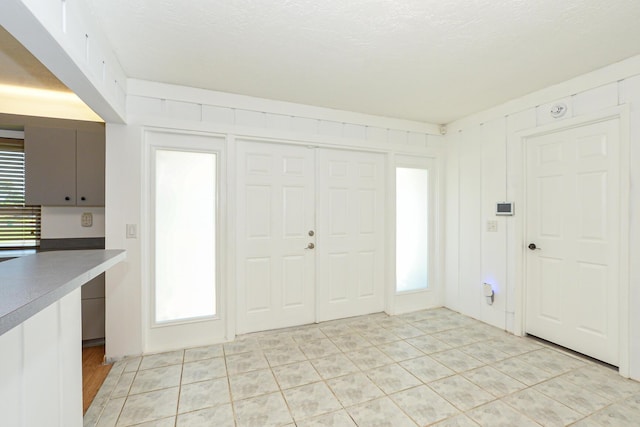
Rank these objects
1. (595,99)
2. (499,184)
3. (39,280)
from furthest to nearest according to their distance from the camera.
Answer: (499,184) < (595,99) < (39,280)

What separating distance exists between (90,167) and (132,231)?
3.52ft

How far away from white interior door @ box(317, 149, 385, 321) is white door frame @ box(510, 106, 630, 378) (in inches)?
57.3

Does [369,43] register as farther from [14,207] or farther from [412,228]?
[14,207]

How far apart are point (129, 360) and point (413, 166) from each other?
12.2 feet

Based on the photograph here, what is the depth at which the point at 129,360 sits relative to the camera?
2.62 metres

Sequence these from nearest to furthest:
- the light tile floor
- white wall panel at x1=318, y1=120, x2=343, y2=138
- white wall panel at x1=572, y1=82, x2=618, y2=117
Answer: the light tile floor, white wall panel at x1=572, y1=82, x2=618, y2=117, white wall panel at x1=318, y1=120, x2=343, y2=138

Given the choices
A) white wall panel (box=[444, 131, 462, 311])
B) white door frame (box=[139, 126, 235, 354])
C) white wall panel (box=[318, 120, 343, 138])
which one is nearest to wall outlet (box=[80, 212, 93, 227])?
white door frame (box=[139, 126, 235, 354])

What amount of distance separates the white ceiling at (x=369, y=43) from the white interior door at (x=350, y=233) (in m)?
0.89

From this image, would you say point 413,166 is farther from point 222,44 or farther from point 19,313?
point 19,313

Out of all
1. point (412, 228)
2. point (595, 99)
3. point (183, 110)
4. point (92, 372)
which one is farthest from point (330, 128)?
point (92, 372)

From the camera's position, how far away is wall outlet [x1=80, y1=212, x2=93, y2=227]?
3.36 metres

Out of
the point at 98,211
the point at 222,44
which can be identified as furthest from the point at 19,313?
the point at 98,211

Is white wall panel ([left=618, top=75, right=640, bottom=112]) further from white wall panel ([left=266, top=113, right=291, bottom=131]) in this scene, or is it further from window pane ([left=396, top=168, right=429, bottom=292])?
white wall panel ([left=266, top=113, right=291, bottom=131])

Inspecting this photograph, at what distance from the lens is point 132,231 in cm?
267
